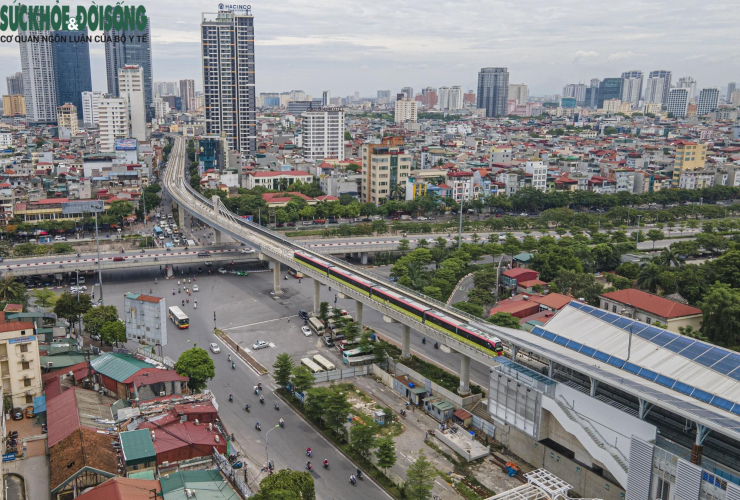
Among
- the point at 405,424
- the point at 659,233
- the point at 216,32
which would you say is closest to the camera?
the point at 405,424

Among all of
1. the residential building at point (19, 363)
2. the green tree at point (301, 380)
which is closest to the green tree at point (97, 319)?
the residential building at point (19, 363)

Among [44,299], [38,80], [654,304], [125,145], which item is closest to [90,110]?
[38,80]

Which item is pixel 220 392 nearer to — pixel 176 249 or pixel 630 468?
pixel 630 468

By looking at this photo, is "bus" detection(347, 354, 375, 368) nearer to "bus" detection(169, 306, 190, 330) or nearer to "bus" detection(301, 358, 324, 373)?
"bus" detection(301, 358, 324, 373)

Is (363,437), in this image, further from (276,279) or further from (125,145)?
(125,145)

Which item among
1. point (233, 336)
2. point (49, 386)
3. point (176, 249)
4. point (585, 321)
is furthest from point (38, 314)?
point (585, 321)
